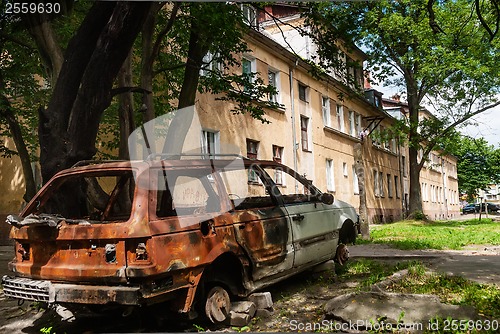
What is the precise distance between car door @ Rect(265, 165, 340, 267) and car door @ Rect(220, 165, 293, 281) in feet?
0.51

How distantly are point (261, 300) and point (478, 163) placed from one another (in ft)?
18.0

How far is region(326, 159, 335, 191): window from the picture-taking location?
6211mm

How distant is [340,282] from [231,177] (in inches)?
75.1

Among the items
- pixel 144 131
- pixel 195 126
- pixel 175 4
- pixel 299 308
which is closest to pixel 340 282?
pixel 299 308

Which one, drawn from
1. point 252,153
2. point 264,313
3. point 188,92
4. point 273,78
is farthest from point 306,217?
point 273,78

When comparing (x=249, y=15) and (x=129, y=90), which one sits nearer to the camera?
(x=129, y=90)

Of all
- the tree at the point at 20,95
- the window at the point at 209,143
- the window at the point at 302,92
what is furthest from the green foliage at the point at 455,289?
the tree at the point at 20,95

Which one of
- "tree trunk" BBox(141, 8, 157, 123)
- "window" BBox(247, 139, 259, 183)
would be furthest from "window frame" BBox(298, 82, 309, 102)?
"tree trunk" BBox(141, 8, 157, 123)

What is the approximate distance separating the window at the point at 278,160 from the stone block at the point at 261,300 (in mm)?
1214

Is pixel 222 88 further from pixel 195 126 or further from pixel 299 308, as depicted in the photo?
pixel 299 308

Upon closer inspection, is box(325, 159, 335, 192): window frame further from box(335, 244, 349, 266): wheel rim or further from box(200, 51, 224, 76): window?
box(200, 51, 224, 76): window

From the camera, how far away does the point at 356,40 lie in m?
7.20

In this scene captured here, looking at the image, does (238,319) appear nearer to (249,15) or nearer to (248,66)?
(248,66)

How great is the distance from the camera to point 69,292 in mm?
3197
